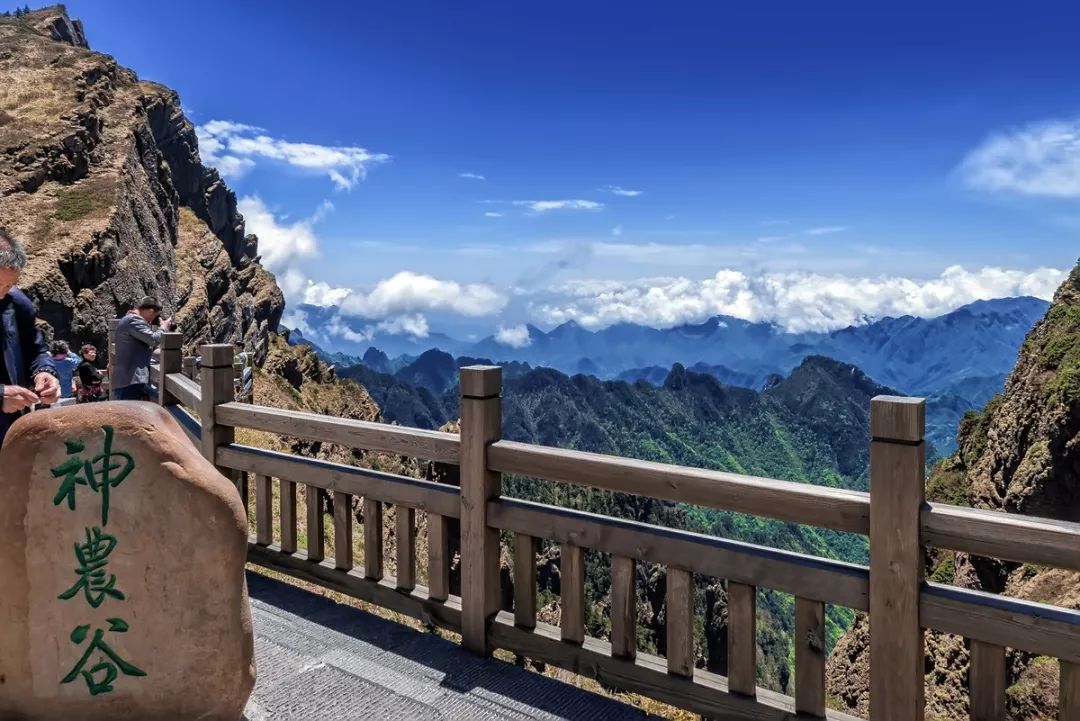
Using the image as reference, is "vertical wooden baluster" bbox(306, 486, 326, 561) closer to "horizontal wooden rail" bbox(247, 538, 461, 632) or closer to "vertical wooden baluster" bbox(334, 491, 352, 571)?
"horizontal wooden rail" bbox(247, 538, 461, 632)

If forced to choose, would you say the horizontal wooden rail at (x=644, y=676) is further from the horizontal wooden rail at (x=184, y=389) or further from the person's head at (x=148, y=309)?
the person's head at (x=148, y=309)

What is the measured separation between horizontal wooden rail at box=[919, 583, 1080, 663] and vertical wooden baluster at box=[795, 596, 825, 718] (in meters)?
0.43

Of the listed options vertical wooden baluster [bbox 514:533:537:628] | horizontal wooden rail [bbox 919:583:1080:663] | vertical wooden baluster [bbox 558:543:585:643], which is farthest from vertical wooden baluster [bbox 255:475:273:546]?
horizontal wooden rail [bbox 919:583:1080:663]

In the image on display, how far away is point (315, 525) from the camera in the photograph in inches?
208

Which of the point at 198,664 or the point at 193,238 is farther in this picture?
the point at 193,238

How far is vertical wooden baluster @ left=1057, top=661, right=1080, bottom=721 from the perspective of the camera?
2.81 metres

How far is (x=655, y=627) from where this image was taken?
43.8 m

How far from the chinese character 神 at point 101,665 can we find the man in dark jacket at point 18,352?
3.94 feet

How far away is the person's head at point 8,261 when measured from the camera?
12.3 ft

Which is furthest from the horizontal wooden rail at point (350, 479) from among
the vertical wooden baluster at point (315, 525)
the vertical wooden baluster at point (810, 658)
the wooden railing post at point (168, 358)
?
the wooden railing post at point (168, 358)

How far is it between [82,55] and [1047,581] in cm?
5824

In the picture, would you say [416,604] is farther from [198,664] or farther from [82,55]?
[82,55]

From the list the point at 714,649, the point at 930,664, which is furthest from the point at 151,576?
the point at 714,649

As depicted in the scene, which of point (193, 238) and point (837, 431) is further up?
point (193, 238)
